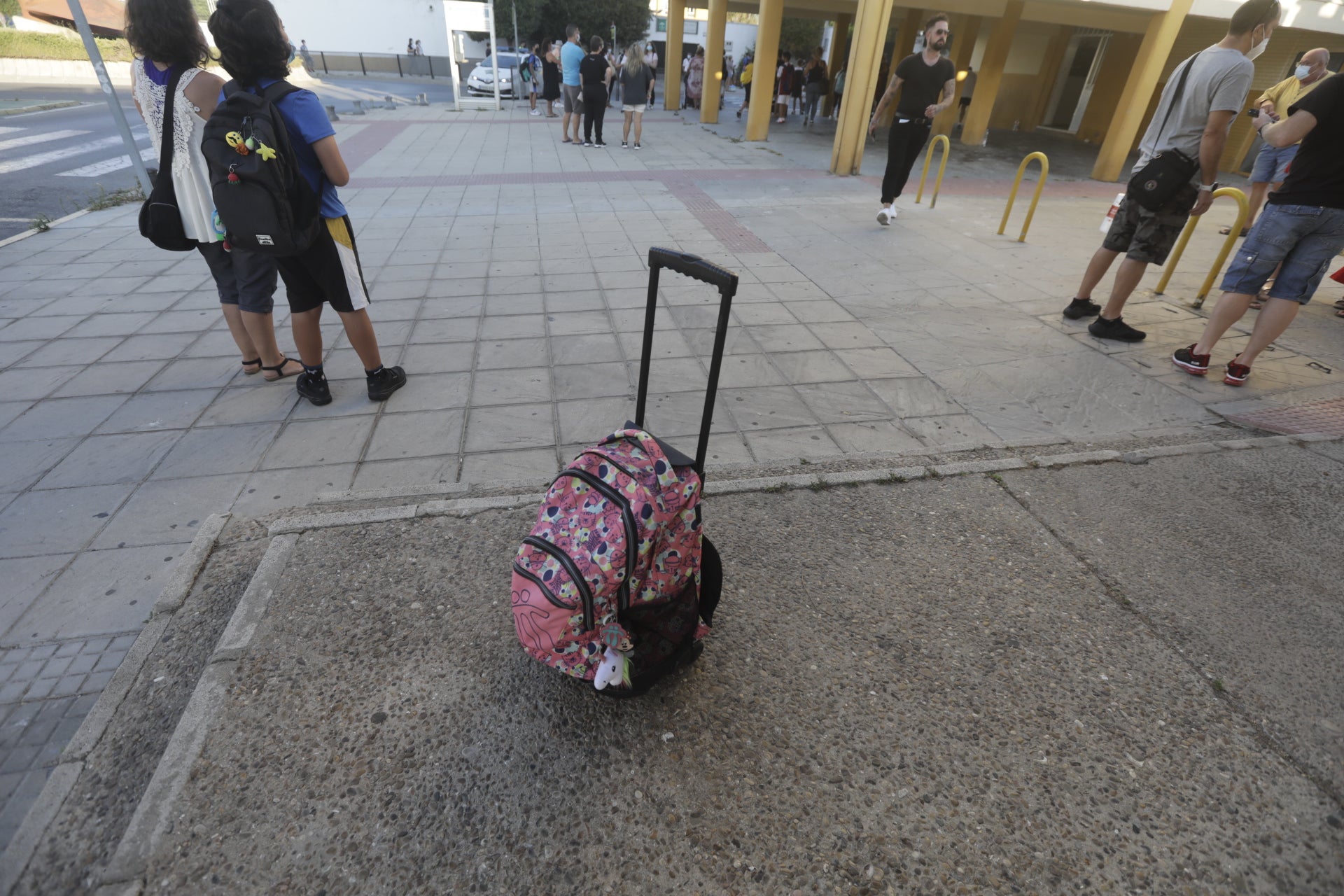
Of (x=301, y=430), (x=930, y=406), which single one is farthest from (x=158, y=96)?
(x=930, y=406)

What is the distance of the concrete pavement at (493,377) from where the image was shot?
2.75 m

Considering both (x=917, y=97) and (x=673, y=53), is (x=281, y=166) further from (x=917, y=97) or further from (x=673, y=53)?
(x=673, y=53)

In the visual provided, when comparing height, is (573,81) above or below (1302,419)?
above

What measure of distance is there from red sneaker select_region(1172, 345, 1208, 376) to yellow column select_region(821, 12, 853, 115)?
18760 millimetres

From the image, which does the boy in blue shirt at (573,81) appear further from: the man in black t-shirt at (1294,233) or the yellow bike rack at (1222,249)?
the man in black t-shirt at (1294,233)

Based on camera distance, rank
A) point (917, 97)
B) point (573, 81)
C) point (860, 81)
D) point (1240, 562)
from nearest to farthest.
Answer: point (1240, 562) → point (917, 97) → point (860, 81) → point (573, 81)

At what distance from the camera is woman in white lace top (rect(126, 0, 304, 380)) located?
304 cm

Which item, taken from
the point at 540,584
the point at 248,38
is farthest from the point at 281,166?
the point at 540,584

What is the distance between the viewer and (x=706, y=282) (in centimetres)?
Result: 178

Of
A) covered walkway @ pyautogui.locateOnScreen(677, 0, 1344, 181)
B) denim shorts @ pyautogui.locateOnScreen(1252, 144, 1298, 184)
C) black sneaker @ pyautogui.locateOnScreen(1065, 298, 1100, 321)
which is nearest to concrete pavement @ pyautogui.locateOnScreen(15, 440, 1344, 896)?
black sneaker @ pyautogui.locateOnScreen(1065, 298, 1100, 321)

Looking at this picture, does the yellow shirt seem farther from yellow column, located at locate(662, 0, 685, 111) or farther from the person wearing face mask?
yellow column, located at locate(662, 0, 685, 111)

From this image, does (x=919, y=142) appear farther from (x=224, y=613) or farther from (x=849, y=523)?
(x=224, y=613)

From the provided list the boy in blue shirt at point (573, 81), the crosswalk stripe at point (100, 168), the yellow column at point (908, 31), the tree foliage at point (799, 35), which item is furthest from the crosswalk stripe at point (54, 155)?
the tree foliage at point (799, 35)

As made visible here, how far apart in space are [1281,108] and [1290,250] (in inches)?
177
